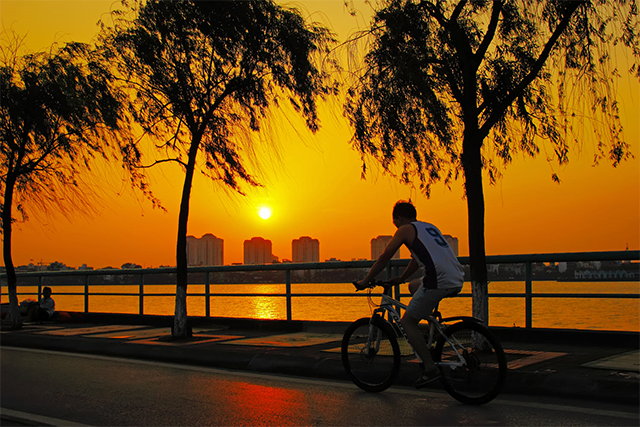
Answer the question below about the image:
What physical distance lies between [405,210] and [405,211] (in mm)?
11

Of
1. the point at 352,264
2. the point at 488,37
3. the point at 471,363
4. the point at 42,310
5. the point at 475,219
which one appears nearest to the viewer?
the point at 471,363

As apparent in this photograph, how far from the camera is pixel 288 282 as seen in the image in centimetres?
1415

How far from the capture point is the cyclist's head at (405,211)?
22.2ft

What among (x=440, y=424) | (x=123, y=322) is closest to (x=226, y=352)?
(x=440, y=424)

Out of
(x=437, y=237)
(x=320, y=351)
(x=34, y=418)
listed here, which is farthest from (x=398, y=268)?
(x=34, y=418)

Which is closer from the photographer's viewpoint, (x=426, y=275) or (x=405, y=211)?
(x=426, y=275)

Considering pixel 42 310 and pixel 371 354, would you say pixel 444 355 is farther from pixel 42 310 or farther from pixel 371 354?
pixel 42 310

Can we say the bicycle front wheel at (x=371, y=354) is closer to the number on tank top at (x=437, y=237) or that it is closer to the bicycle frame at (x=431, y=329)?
the bicycle frame at (x=431, y=329)

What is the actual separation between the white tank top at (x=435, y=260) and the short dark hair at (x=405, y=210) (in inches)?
9.6

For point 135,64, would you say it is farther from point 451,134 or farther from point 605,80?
point 605,80

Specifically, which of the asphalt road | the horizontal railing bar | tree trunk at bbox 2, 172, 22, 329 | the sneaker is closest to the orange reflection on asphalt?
the asphalt road

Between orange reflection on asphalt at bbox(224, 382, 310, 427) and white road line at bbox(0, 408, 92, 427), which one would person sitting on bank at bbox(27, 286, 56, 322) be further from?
white road line at bbox(0, 408, 92, 427)

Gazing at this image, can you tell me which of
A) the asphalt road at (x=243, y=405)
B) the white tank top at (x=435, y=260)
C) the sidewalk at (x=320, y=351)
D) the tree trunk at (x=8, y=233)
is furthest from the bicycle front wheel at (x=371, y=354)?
the tree trunk at (x=8, y=233)

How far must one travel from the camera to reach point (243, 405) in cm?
659
